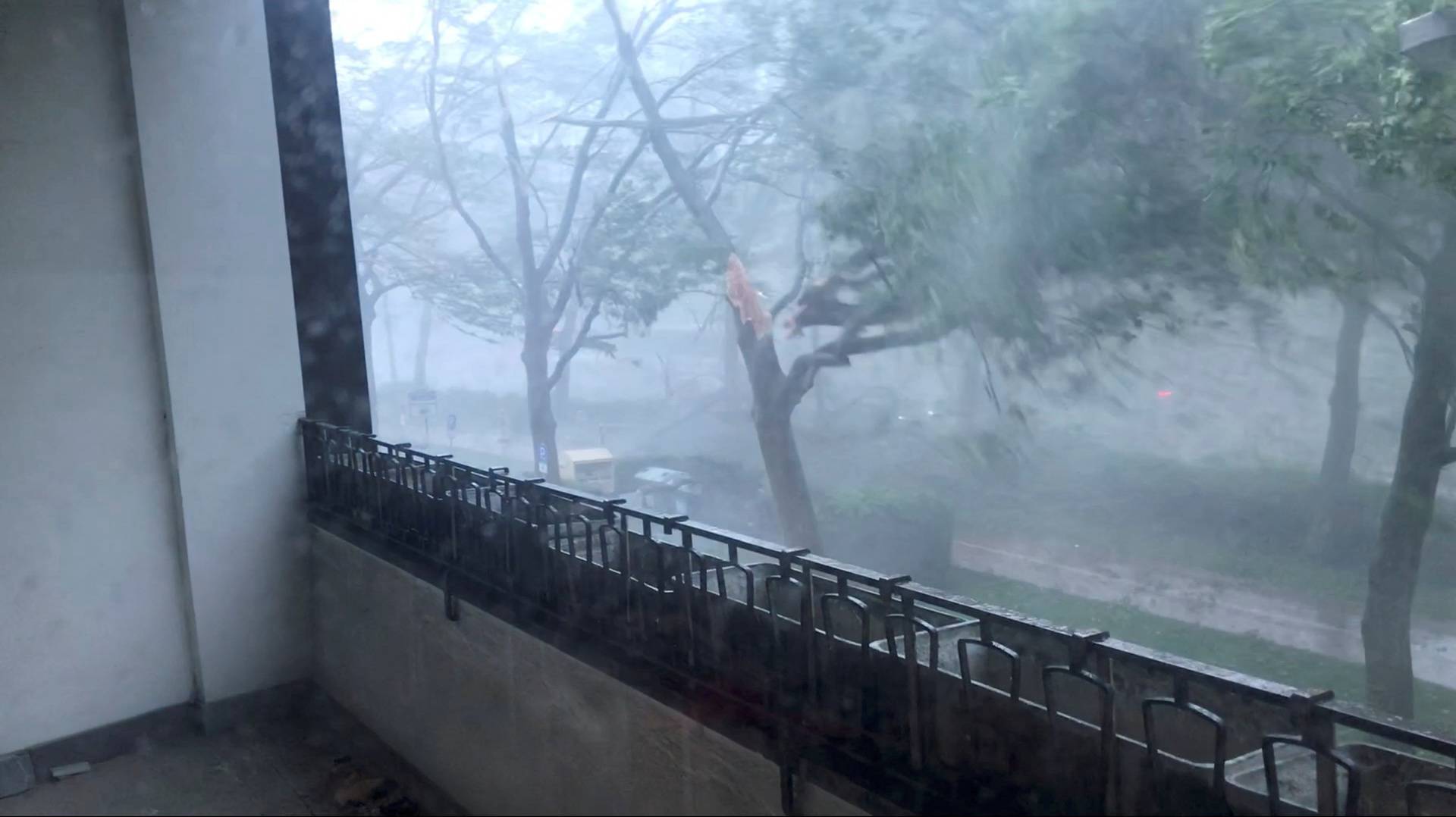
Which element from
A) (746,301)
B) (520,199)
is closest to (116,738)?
(746,301)

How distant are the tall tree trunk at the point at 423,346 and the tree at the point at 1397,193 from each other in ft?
10.5

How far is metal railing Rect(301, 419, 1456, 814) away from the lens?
1.12 metres

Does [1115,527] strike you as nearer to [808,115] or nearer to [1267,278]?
[1267,278]

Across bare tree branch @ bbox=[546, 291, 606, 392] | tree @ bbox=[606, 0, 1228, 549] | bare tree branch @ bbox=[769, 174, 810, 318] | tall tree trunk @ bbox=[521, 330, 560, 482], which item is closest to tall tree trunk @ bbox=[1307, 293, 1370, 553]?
tree @ bbox=[606, 0, 1228, 549]

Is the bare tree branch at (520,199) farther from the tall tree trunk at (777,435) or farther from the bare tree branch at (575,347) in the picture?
the tall tree trunk at (777,435)

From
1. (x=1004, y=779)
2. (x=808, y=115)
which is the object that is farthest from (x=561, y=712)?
(x=808, y=115)

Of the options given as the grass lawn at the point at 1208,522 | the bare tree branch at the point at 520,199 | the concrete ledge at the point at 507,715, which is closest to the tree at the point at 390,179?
the bare tree branch at the point at 520,199

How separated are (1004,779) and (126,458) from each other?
2.63m

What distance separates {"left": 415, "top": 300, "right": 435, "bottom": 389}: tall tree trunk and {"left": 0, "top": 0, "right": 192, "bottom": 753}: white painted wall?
4.25 feet

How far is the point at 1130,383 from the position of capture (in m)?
2.74

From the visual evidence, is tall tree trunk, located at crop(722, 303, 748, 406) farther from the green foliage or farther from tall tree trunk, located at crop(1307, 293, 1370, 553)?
tall tree trunk, located at crop(1307, 293, 1370, 553)

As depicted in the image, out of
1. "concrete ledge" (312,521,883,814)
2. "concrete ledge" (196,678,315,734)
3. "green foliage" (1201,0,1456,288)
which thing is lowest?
"concrete ledge" (196,678,315,734)

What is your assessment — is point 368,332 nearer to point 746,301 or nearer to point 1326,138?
point 746,301

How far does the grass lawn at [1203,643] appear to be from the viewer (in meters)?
1.99
